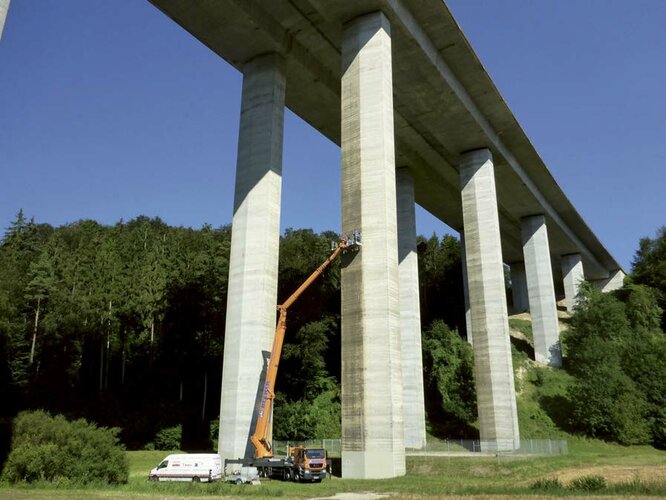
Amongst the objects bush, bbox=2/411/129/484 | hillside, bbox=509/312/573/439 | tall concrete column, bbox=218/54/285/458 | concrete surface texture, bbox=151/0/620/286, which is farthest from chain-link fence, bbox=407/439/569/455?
concrete surface texture, bbox=151/0/620/286

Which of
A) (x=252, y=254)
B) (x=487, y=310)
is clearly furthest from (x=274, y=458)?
(x=487, y=310)

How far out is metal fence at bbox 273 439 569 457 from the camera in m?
28.4

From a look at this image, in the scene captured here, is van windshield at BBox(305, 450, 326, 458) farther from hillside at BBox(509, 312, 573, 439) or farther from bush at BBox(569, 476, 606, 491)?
hillside at BBox(509, 312, 573, 439)

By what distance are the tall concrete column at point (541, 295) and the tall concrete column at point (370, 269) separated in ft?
96.0

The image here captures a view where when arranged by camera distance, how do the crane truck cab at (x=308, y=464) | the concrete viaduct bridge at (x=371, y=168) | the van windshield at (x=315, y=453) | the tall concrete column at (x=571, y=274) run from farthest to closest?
the tall concrete column at (x=571, y=274), the concrete viaduct bridge at (x=371, y=168), the van windshield at (x=315, y=453), the crane truck cab at (x=308, y=464)

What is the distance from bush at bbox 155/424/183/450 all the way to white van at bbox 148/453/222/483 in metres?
21.7

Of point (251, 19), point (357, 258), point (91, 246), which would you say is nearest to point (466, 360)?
point (357, 258)

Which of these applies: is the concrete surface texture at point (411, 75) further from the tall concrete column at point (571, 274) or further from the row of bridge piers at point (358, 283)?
the tall concrete column at point (571, 274)

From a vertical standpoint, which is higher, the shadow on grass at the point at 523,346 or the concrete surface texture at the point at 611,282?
the concrete surface texture at the point at 611,282

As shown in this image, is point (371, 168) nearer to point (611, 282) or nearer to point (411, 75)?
point (411, 75)

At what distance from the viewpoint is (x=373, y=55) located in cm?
2461

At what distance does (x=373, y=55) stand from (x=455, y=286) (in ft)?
141

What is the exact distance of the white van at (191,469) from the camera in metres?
20.6

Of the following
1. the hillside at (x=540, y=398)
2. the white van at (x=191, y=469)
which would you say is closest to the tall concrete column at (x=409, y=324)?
the hillside at (x=540, y=398)
